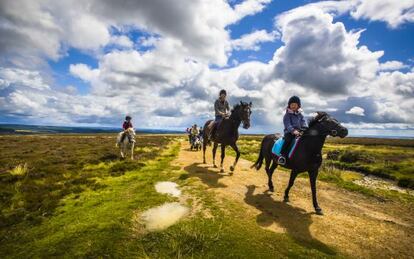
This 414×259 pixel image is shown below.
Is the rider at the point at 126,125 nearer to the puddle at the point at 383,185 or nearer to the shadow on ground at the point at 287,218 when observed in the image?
the shadow on ground at the point at 287,218

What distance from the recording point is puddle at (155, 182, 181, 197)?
34.2ft

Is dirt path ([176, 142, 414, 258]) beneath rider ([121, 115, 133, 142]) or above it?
beneath

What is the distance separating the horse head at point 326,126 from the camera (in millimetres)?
8430

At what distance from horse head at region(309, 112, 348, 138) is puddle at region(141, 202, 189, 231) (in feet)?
18.9

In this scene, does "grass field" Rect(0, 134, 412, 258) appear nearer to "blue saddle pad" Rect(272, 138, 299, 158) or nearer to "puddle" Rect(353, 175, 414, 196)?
"blue saddle pad" Rect(272, 138, 299, 158)

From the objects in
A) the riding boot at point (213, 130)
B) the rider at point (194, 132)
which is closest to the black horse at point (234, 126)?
the riding boot at point (213, 130)

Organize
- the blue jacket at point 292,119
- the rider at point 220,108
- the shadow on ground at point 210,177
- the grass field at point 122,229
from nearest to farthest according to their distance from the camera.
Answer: the grass field at point 122,229 < the blue jacket at point 292,119 < the shadow on ground at point 210,177 < the rider at point 220,108

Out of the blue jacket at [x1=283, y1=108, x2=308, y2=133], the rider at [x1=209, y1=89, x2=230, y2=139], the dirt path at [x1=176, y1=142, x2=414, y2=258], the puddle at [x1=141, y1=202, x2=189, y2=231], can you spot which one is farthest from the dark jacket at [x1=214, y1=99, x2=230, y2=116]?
the puddle at [x1=141, y1=202, x2=189, y2=231]

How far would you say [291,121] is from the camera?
10312mm

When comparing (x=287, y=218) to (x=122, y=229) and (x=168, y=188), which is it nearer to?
(x=122, y=229)

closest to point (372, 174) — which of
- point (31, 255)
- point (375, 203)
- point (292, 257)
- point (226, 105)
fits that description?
point (375, 203)

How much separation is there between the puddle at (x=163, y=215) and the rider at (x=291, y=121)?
469 cm

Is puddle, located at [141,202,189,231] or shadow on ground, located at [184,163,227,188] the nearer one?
puddle, located at [141,202,189,231]

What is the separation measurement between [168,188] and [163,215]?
11.6 ft
